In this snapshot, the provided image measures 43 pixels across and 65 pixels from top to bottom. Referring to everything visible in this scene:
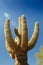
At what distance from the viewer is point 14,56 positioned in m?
11.6

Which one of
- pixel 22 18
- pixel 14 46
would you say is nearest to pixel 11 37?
pixel 14 46

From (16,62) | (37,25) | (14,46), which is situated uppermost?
(37,25)

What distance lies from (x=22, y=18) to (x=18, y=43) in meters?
1.11

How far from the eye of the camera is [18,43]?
11.4 meters

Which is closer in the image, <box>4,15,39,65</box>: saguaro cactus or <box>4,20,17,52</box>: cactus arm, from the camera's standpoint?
<box>4,20,17,52</box>: cactus arm

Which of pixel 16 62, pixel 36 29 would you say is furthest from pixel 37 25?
pixel 16 62

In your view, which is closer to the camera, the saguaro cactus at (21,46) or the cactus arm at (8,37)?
the cactus arm at (8,37)

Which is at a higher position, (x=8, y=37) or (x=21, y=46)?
(x=8, y=37)

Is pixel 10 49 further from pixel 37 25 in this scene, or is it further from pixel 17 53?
pixel 37 25

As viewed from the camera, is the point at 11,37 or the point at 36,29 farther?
the point at 36,29

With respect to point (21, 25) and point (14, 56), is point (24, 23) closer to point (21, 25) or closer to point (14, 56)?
point (21, 25)

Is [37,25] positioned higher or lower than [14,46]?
higher

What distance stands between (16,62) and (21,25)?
160 cm

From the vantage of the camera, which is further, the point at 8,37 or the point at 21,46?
the point at 21,46
